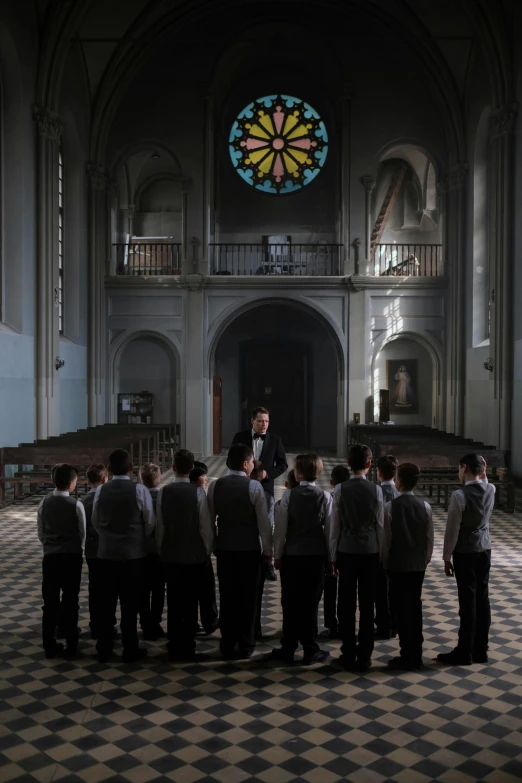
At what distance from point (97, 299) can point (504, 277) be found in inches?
419

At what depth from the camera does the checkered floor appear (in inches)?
152

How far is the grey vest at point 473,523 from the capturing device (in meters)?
5.28

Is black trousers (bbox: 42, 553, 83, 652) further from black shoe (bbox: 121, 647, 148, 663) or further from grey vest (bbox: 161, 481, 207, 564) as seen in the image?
grey vest (bbox: 161, 481, 207, 564)

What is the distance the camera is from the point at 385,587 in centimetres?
588

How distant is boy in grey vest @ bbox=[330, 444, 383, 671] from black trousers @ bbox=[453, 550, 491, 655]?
0.64m

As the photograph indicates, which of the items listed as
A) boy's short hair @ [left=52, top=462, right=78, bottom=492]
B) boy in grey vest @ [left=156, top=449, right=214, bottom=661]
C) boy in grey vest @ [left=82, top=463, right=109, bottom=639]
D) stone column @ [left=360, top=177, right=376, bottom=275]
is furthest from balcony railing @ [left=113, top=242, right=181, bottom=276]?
boy in grey vest @ [left=156, top=449, right=214, bottom=661]

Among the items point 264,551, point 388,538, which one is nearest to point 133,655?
point 264,551

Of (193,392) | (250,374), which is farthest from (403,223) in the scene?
(193,392)

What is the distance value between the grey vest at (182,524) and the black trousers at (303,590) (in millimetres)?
625

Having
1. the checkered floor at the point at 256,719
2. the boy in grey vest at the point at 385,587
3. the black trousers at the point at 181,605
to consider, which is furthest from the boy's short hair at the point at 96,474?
the boy in grey vest at the point at 385,587

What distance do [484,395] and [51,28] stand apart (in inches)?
487

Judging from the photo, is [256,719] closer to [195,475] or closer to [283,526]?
[283,526]

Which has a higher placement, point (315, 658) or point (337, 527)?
point (337, 527)

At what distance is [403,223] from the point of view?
23.8 meters
